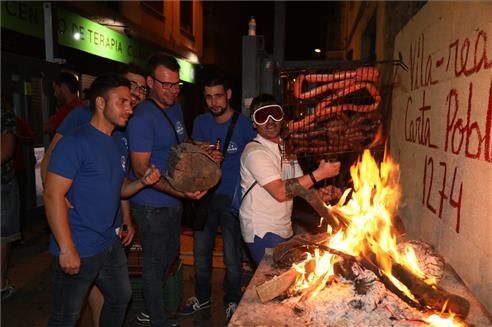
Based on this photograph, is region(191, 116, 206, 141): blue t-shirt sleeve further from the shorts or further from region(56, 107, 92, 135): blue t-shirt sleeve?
the shorts

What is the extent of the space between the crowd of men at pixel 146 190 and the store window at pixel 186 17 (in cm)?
1540

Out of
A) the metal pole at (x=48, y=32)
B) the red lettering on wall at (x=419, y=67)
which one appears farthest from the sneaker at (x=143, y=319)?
the metal pole at (x=48, y=32)

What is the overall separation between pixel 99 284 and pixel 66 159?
3.72 ft

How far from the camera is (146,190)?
3.95 m

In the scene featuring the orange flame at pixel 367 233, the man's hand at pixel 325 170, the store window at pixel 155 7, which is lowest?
the orange flame at pixel 367 233

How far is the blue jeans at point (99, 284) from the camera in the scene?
3.10 metres

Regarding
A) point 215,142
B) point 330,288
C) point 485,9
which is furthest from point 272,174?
point 485,9

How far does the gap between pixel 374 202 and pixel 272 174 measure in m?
0.94

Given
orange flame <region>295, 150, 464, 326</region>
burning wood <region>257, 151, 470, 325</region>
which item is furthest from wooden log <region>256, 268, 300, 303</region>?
orange flame <region>295, 150, 464, 326</region>

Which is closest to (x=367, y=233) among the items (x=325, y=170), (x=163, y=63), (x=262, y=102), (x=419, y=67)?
(x=325, y=170)

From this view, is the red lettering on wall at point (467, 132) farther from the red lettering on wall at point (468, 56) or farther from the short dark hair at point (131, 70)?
the short dark hair at point (131, 70)

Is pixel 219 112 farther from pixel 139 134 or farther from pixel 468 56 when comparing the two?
pixel 468 56

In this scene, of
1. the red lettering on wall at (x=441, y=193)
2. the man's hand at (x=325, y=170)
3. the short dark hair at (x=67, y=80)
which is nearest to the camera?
the red lettering on wall at (x=441, y=193)

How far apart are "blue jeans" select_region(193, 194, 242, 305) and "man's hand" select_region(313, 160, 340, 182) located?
56.3 inches
